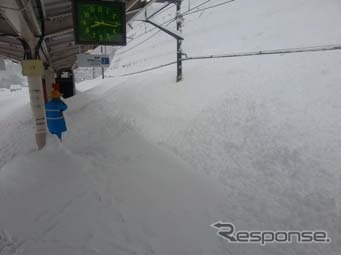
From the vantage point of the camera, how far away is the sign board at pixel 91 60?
12.7 m

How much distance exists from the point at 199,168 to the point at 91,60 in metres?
10.2

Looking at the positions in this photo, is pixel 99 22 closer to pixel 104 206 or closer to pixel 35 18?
pixel 35 18

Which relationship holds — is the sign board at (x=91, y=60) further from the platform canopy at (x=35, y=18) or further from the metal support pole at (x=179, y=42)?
the metal support pole at (x=179, y=42)

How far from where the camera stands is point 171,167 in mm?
4859

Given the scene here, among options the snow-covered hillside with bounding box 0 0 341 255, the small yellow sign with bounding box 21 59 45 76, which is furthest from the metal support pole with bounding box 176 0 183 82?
the small yellow sign with bounding box 21 59 45 76

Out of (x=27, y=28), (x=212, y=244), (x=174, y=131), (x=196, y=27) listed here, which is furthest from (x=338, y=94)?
(x=196, y=27)

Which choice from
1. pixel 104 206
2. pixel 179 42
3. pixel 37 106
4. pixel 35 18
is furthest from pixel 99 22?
pixel 104 206

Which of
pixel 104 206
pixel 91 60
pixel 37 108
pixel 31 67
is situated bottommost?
pixel 104 206

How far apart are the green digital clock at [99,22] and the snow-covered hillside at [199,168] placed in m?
2.35

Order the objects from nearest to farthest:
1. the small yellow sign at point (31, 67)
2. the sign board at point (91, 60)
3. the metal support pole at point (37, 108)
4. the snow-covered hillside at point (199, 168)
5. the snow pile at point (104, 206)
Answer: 1. the snow pile at point (104, 206)
2. the snow-covered hillside at point (199, 168)
3. the small yellow sign at point (31, 67)
4. the metal support pole at point (37, 108)
5. the sign board at point (91, 60)

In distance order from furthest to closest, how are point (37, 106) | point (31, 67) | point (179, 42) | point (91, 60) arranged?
1. point (91, 60)
2. point (179, 42)
3. point (37, 106)
4. point (31, 67)

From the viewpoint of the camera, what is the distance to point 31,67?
6.39 metres

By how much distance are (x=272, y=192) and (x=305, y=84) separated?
3.46 metres

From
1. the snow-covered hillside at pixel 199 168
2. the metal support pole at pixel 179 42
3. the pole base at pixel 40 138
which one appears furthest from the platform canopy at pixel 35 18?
the snow-covered hillside at pixel 199 168
